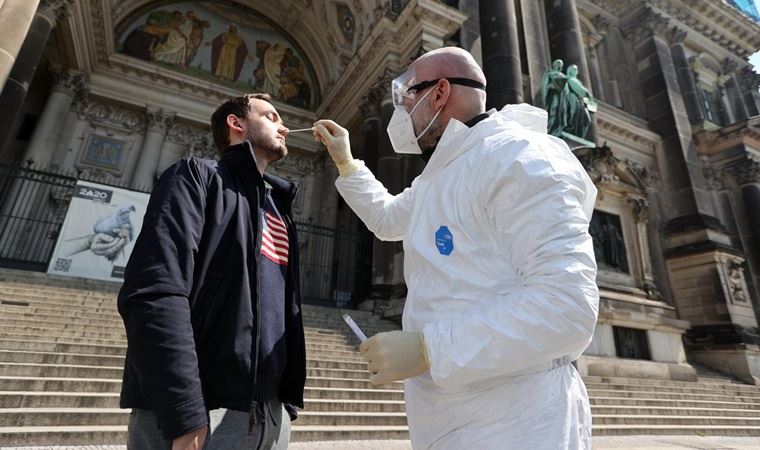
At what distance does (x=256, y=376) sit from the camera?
1.29 m

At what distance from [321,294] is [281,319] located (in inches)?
441

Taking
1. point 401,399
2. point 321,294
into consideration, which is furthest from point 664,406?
point 321,294

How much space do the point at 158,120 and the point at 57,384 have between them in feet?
36.6

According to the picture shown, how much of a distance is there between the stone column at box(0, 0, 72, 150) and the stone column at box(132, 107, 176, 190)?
4.17 meters

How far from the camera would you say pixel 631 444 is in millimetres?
4598

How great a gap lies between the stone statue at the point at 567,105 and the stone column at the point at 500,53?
0.93 meters

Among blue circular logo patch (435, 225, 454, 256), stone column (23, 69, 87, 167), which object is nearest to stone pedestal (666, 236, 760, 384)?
blue circular logo patch (435, 225, 454, 256)

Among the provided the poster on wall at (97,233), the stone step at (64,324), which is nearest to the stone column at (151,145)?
the poster on wall at (97,233)

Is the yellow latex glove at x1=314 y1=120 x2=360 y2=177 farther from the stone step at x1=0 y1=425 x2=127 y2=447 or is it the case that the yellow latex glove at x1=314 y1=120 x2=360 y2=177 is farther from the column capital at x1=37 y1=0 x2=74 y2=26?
the column capital at x1=37 y1=0 x2=74 y2=26

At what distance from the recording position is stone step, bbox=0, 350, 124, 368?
379 centimetres

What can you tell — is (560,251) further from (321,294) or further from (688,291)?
(688,291)

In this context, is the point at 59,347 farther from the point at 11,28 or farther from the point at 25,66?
the point at 25,66

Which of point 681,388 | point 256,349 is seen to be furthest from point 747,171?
point 256,349

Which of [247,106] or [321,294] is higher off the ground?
[321,294]
